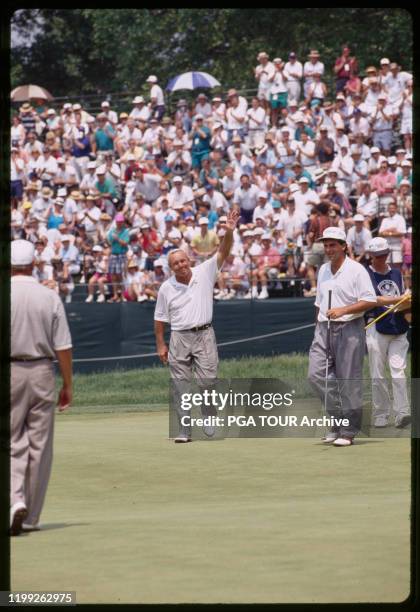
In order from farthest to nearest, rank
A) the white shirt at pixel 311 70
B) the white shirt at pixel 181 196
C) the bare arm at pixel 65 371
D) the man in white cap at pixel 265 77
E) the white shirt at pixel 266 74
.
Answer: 1. the white shirt at pixel 266 74
2. the man in white cap at pixel 265 77
3. the white shirt at pixel 311 70
4. the white shirt at pixel 181 196
5. the bare arm at pixel 65 371

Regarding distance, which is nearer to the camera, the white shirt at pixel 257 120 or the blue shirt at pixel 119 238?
the blue shirt at pixel 119 238

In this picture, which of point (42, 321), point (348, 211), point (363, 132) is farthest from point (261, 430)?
point (363, 132)

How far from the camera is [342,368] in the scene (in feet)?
43.4

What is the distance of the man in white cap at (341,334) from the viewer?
516 inches

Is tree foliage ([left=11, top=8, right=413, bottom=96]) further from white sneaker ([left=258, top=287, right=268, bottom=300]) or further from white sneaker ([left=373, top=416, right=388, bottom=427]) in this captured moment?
white sneaker ([left=373, top=416, right=388, bottom=427])

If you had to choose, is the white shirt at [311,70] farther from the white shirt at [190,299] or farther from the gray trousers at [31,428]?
the gray trousers at [31,428]

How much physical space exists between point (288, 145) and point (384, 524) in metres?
18.9

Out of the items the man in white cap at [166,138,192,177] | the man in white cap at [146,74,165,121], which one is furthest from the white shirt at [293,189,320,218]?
the man in white cap at [146,74,165,121]

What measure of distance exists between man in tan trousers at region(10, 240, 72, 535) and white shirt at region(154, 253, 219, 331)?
218 inches

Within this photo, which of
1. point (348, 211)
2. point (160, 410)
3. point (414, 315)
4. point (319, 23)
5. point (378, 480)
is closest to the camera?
point (414, 315)

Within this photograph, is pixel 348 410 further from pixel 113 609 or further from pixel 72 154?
pixel 72 154

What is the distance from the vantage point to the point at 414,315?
8.27m

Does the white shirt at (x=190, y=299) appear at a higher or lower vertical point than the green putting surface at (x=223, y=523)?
higher

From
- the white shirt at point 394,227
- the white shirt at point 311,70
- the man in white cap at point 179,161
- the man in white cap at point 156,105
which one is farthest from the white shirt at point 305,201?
the man in white cap at point 156,105
